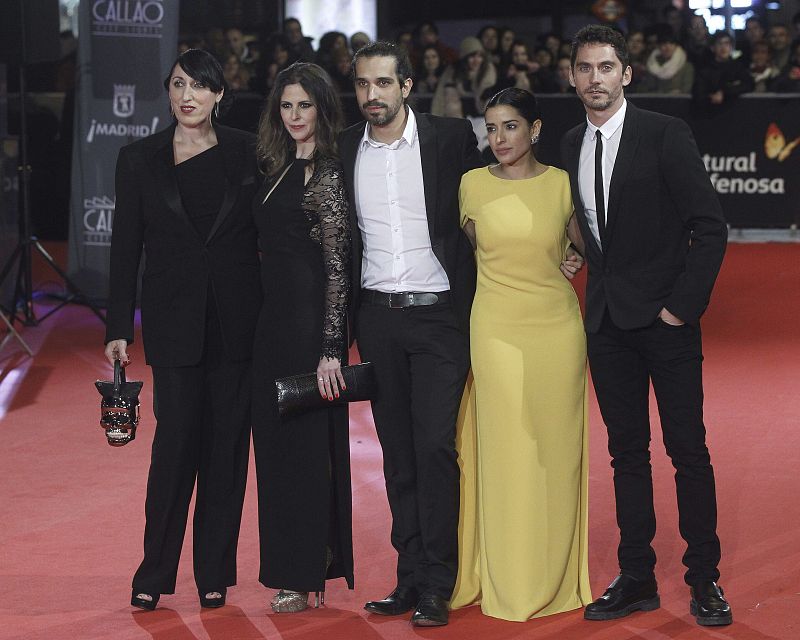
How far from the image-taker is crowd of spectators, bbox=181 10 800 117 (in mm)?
12414

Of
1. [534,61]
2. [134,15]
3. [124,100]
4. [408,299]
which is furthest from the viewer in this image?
[534,61]

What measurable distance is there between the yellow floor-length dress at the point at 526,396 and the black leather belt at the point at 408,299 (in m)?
0.12

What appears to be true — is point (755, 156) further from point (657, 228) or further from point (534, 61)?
point (657, 228)

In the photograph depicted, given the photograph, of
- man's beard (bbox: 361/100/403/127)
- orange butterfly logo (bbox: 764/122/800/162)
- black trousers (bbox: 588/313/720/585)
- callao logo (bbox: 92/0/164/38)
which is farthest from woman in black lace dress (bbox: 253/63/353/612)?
orange butterfly logo (bbox: 764/122/800/162)

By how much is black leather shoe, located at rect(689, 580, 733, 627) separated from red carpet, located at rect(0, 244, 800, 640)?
0.04 m

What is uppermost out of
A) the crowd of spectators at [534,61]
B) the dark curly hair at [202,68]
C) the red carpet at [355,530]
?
the crowd of spectators at [534,61]

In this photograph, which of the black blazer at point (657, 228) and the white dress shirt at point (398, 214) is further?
the white dress shirt at point (398, 214)

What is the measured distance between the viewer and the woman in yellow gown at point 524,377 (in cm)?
392

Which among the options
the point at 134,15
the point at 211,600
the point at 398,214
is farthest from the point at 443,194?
the point at 134,15

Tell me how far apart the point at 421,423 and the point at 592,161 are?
0.95 meters

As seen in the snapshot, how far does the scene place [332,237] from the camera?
12.8 ft

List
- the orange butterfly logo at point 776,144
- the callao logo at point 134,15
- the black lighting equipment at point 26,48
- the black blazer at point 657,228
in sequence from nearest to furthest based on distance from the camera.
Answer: the black blazer at point 657,228
the black lighting equipment at point 26,48
the callao logo at point 134,15
the orange butterfly logo at point 776,144

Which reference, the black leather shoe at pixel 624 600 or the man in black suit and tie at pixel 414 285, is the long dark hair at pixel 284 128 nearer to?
the man in black suit and tie at pixel 414 285

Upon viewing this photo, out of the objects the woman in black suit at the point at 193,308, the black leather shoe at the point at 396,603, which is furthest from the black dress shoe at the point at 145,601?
the black leather shoe at the point at 396,603
